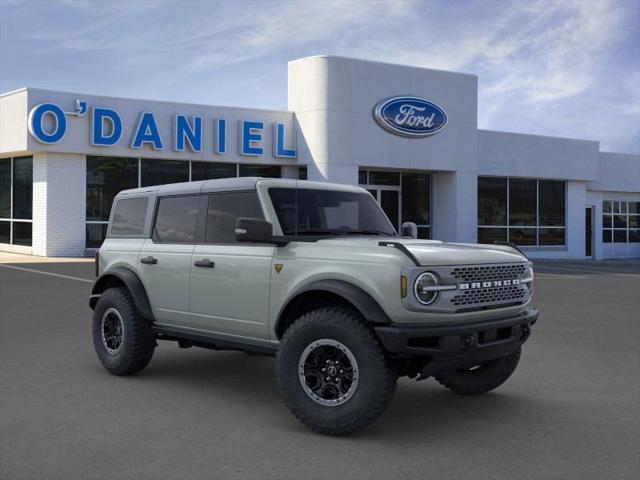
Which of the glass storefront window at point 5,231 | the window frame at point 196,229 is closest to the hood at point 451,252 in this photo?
the window frame at point 196,229

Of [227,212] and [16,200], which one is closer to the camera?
[227,212]

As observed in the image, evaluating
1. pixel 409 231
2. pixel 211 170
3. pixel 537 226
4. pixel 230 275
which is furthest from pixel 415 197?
pixel 230 275

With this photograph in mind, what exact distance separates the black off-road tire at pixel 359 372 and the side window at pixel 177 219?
6.06 feet

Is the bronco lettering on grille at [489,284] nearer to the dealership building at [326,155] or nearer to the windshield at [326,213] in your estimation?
the windshield at [326,213]

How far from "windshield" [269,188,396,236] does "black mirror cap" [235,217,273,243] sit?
1.39 ft

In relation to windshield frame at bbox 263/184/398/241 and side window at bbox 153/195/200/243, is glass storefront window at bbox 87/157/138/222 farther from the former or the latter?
windshield frame at bbox 263/184/398/241

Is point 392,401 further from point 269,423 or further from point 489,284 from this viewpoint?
point 489,284

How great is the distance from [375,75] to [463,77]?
427cm

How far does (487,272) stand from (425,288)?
0.76m

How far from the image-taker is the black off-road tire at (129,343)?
6891 millimetres

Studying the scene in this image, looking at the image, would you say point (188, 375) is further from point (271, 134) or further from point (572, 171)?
point (572, 171)

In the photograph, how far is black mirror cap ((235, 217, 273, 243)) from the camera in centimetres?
549

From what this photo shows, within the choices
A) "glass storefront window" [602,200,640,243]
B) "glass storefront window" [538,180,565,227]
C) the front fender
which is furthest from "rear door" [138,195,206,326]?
"glass storefront window" [602,200,640,243]

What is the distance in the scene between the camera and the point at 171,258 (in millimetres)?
6730
